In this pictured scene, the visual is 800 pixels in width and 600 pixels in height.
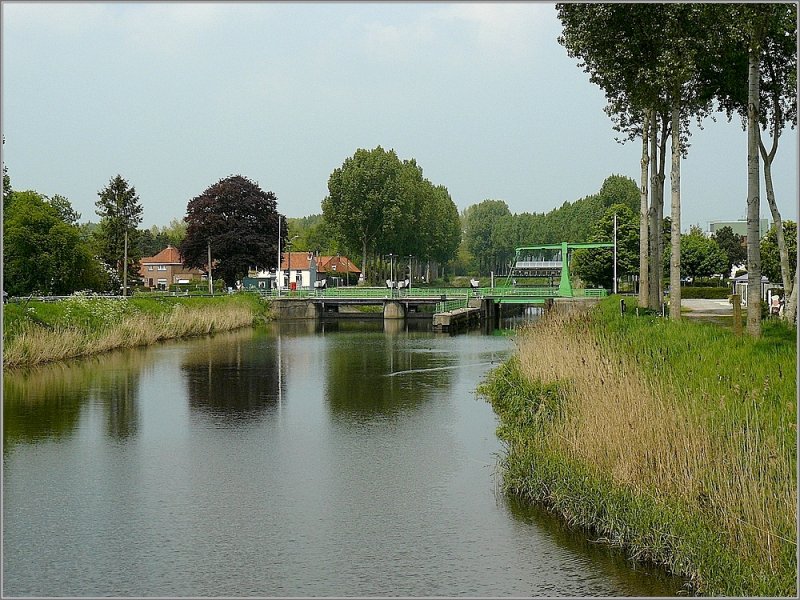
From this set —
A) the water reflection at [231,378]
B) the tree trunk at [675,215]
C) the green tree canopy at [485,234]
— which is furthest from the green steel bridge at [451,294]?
the green tree canopy at [485,234]

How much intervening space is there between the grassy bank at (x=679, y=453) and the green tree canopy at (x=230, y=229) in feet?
167

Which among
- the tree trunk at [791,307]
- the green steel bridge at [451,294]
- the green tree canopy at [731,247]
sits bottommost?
the green steel bridge at [451,294]

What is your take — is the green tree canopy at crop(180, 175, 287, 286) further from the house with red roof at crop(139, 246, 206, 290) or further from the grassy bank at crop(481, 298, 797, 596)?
the grassy bank at crop(481, 298, 797, 596)

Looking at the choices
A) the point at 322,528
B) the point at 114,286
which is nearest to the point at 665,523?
the point at 322,528

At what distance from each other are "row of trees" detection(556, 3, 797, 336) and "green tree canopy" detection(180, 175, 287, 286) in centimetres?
4243

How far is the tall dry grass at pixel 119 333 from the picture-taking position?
26.9m

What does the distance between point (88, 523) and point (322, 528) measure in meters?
2.64

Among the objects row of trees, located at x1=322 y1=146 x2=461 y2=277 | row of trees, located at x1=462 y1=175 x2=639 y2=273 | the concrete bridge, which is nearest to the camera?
the concrete bridge

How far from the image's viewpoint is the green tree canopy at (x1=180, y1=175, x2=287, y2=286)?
6481 centimetres

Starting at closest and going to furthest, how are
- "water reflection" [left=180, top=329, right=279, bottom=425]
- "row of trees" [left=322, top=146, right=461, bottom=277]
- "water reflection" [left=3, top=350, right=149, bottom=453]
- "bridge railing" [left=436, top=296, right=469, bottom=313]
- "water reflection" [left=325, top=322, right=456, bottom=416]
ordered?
"water reflection" [left=3, top=350, right=149, bottom=453] < "water reflection" [left=180, top=329, right=279, bottom=425] < "water reflection" [left=325, top=322, right=456, bottom=416] < "bridge railing" [left=436, top=296, right=469, bottom=313] < "row of trees" [left=322, top=146, right=461, bottom=277]

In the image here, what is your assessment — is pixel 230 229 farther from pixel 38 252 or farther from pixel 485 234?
pixel 485 234

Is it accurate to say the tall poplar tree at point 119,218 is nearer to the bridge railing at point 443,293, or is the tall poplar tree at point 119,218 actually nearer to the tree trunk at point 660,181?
the bridge railing at point 443,293

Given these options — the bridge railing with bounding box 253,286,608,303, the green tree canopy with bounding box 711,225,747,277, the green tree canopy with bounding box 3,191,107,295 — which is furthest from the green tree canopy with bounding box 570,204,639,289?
the green tree canopy with bounding box 3,191,107,295

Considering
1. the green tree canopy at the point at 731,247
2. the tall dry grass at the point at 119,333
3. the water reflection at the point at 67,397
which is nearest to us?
the water reflection at the point at 67,397
